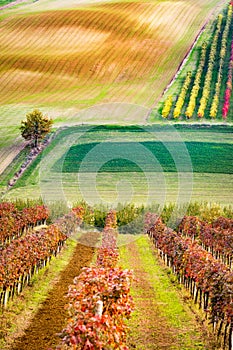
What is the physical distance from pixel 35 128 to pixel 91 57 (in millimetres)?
32370

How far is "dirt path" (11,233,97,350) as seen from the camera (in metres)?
20.1

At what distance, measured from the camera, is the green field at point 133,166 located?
51.9 metres

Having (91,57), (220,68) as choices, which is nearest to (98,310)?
(220,68)

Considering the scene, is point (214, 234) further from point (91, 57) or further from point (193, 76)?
point (91, 57)

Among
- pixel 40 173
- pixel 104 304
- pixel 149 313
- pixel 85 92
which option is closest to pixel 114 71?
pixel 85 92

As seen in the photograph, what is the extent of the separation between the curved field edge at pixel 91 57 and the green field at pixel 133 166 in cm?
562

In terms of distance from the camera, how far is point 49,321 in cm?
2244

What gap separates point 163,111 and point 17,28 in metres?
40.1

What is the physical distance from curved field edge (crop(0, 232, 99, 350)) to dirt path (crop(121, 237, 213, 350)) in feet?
8.74

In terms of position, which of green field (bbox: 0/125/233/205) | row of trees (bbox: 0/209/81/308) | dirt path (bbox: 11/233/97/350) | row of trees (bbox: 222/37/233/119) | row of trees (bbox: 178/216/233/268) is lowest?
dirt path (bbox: 11/233/97/350)

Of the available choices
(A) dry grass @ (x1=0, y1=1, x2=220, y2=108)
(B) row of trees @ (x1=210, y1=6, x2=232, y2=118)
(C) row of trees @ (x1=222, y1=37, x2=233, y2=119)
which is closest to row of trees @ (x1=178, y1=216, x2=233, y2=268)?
(B) row of trees @ (x1=210, y1=6, x2=232, y2=118)

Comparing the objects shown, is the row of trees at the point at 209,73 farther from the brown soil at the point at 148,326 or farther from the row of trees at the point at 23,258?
the brown soil at the point at 148,326

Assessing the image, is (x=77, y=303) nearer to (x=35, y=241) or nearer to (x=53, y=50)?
(x=35, y=241)

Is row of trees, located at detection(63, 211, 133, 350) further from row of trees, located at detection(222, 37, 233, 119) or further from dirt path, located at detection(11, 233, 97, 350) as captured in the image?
row of trees, located at detection(222, 37, 233, 119)
